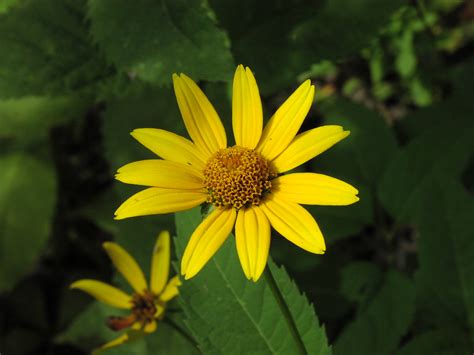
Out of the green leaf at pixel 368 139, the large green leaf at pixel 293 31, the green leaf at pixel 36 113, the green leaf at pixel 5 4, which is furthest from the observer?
the green leaf at pixel 36 113

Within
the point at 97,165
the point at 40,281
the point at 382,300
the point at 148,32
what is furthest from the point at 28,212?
the point at 382,300

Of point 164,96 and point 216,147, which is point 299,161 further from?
point 164,96

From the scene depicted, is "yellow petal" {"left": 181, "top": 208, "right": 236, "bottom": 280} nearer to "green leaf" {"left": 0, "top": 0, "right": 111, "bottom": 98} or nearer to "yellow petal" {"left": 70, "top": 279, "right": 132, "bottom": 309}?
"yellow petal" {"left": 70, "top": 279, "right": 132, "bottom": 309}

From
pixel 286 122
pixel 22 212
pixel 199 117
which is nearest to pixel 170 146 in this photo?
pixel 199 117

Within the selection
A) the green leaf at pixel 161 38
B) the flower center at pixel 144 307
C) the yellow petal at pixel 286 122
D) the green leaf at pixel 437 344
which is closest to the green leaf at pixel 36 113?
the green leaf at pixel 161 38

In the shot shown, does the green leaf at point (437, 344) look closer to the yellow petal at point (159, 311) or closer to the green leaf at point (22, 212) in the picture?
the yellow petal at point (159, 311)

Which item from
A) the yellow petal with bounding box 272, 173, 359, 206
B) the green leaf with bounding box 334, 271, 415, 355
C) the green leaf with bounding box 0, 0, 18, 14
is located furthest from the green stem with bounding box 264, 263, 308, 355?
the green leaf with bounding box 0, 0, 18, 14

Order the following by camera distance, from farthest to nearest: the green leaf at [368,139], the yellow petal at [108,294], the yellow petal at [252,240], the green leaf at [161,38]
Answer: the green leaf at [368,139]
the yellow petal at [108,294]
the green leaf at [161,38]
the yellow petal at [252,240]

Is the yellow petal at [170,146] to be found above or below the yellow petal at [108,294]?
above
